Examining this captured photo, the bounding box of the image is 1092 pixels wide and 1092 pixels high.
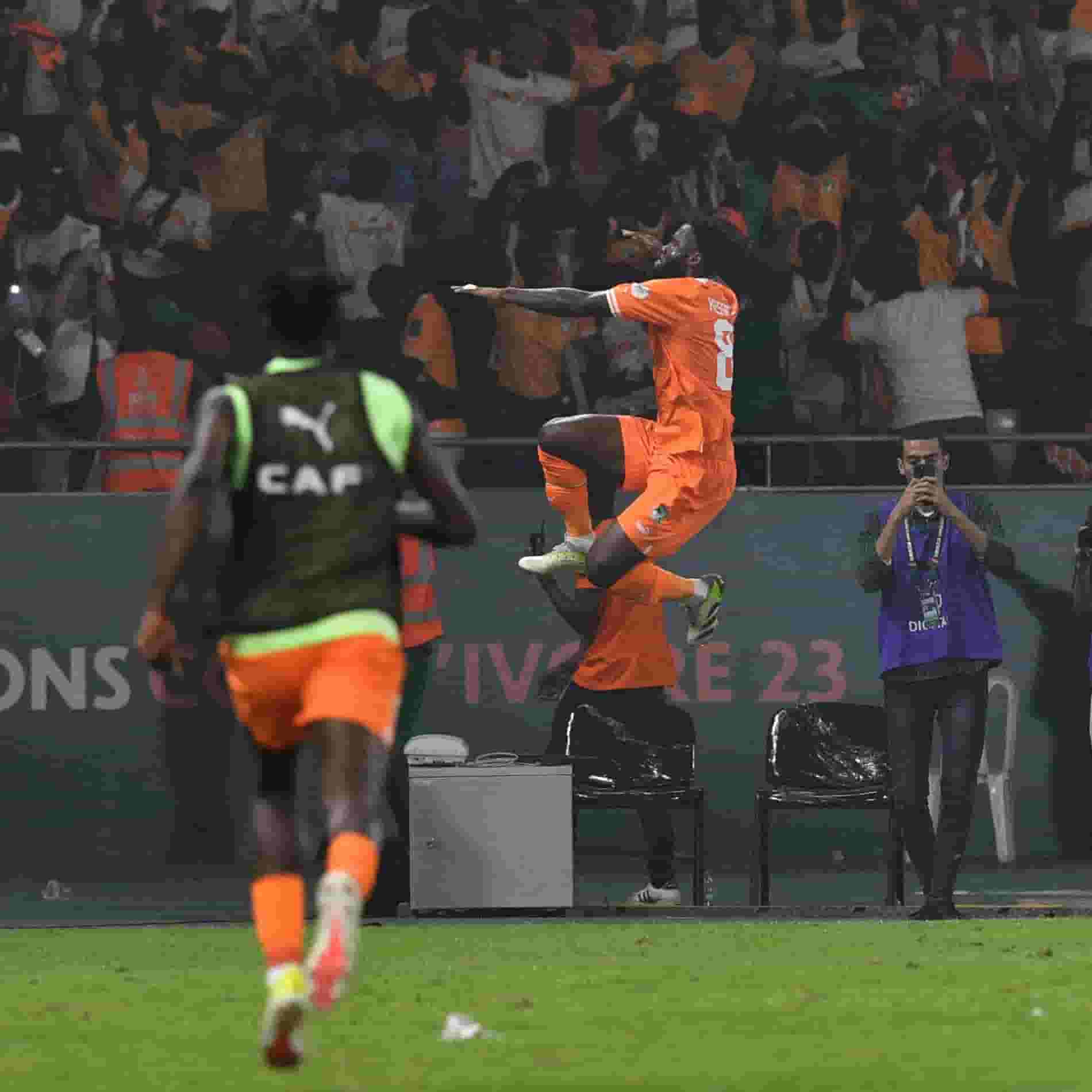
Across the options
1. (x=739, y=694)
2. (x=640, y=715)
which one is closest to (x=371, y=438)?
(x=640, y=715)

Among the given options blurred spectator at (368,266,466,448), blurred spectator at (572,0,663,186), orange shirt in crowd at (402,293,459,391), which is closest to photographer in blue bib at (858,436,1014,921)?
blurred spectator at (368,266,466,448)

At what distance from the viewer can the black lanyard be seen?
11.3m

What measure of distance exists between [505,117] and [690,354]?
5.08 meters

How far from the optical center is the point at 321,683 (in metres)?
5.32

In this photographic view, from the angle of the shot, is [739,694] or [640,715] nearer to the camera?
[640,715]

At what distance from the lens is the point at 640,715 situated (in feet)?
42.4

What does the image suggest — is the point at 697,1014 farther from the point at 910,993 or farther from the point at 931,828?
the point at 931,828

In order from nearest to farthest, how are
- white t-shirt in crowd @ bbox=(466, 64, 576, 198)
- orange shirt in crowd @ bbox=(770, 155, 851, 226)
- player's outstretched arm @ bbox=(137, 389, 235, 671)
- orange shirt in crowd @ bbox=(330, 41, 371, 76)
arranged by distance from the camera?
player's outstretched arm @ bbox=(137, 389, 235, 671), orange shirt in crowd @ bbox=(770, 155, 851, 226), white t-shirt in crowd @ bbox=(466, 64, 576, 198), orange shirt in crowd @ bbox=(330, 41, 371, 76)

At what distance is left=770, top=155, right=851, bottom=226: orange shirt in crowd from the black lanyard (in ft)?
14.1

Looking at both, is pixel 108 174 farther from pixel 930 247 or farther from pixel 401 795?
pixel 930 247

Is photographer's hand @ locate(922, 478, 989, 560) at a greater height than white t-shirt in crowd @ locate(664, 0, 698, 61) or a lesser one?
lesser

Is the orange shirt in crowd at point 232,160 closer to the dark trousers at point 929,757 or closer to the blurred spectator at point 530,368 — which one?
the blurred spectator at point 530,368

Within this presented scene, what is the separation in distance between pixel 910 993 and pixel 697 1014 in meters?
0.91

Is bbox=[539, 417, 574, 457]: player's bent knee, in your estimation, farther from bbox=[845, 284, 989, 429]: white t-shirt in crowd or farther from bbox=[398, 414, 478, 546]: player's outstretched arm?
bbox=[398, 414, 478, 546]: player's outstretched arm
